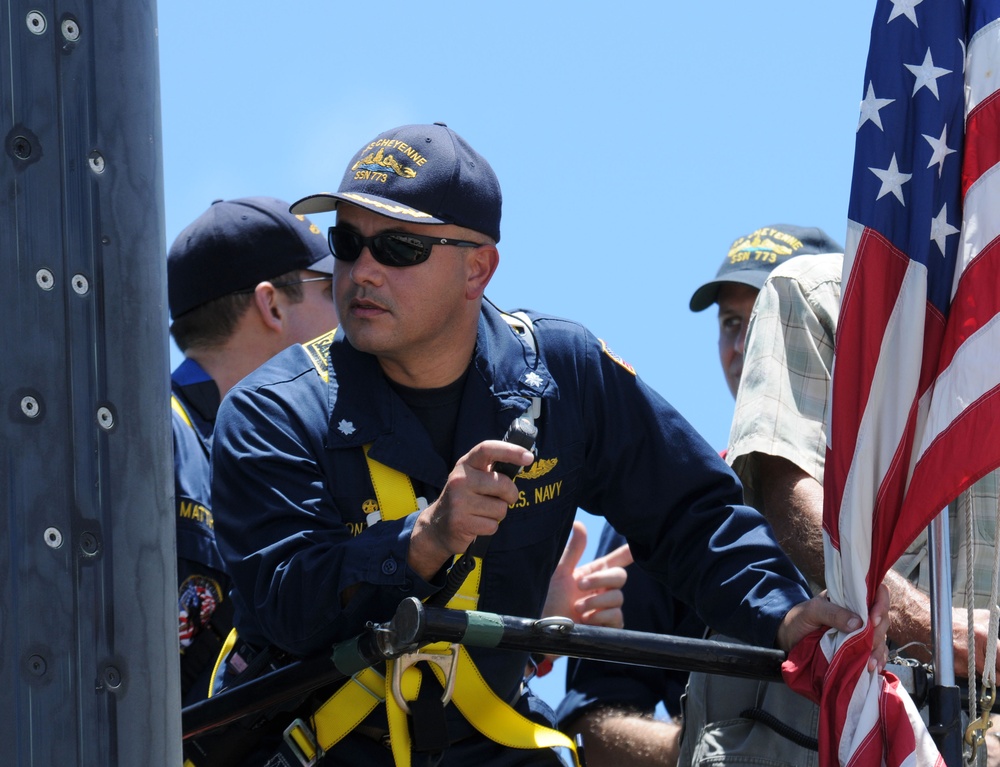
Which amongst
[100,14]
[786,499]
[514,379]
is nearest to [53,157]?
[100,14]

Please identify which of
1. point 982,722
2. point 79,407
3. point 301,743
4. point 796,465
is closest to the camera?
point 79,407

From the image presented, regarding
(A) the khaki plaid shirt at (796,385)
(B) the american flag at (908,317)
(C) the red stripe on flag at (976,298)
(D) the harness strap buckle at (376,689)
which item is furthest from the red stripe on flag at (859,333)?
(D) the harness strap buckle at (376,689)

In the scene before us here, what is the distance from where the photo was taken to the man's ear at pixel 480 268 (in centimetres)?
428

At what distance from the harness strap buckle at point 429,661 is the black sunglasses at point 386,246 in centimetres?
107

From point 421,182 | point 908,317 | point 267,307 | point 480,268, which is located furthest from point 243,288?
point 908,317

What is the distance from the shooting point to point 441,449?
13.3 ft

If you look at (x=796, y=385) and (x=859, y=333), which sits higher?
(x=859, y=333)

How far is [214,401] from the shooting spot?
564cm

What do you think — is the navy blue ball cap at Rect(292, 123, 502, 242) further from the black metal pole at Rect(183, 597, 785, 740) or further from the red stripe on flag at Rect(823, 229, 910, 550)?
the black metal pole at Rect(183, 597, 785, 740)

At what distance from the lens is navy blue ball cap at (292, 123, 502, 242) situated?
4.05 meters

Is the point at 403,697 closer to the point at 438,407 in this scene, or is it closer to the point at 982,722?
the point at 438,407

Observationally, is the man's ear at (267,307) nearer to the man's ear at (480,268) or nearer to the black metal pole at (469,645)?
the man's ear at (480,268)

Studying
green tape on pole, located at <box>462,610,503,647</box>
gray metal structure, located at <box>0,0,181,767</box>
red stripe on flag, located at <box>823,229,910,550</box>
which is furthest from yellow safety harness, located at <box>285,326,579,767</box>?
gray metal structure, located at <box>0,0,181,767</box>

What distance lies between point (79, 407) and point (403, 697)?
5.87 feet
